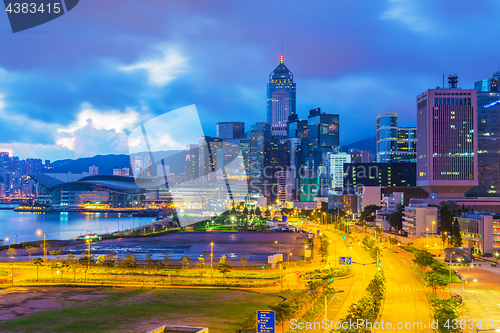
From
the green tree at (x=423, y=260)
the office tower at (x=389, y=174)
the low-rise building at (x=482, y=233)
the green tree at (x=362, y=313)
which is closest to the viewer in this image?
the green tree at (x=362, y=313)

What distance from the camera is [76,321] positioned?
17953 millimetres

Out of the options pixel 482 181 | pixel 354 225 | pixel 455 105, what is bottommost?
pixel 354 225

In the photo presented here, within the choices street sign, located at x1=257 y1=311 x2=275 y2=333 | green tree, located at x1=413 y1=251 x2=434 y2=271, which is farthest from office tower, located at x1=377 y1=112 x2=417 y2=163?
street sign, located at x1=257 y1=311 x2=275 y2=333

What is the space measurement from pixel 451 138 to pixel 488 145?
15012 mm

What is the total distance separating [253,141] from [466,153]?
4244 inches

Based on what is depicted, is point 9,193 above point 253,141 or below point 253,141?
below

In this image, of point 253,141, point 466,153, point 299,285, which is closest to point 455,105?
point 466,153

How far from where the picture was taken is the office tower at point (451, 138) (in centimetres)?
7112

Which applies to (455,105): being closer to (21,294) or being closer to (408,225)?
(408,225)

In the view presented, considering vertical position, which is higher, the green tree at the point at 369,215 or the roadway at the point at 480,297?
the green tree at the point at 369,215

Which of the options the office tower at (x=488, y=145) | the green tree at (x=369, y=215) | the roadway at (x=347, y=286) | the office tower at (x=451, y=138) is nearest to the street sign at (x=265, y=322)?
the roadway at (x=347, y=286)

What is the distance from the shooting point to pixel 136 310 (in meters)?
19.7

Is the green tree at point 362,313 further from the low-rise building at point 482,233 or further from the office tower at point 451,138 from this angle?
the office tower at point 451,138

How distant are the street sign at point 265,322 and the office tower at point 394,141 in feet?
445
